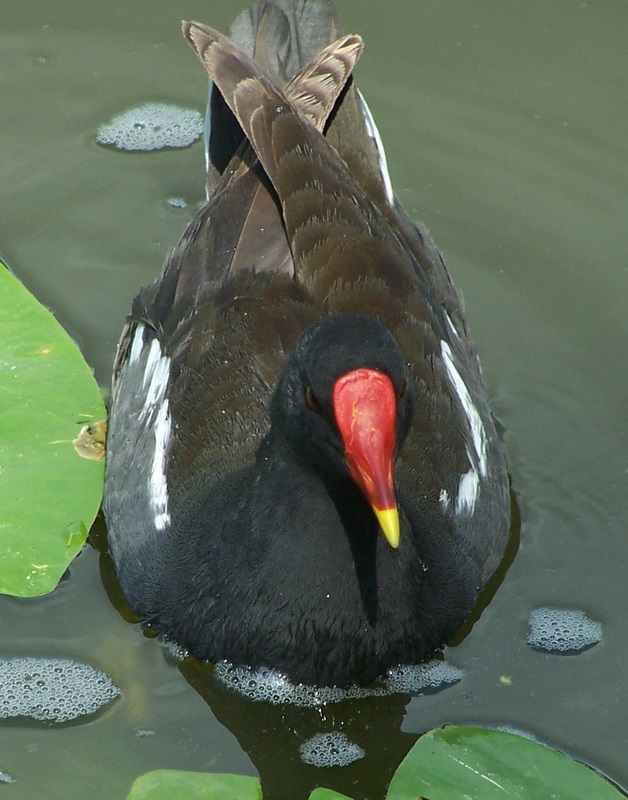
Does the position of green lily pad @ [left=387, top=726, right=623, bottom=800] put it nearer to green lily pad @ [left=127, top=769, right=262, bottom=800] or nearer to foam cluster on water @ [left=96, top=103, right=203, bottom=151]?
green lily pad @ [left=127, top=769, right=262, bottom=800]

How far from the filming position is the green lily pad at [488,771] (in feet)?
12.2

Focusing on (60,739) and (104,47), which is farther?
(104,47)

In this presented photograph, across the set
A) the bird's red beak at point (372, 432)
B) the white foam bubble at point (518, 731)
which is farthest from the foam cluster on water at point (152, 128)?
the white foam bubble at point (518, 731)

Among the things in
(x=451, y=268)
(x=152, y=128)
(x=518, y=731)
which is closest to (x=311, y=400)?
(x=518, y=731)

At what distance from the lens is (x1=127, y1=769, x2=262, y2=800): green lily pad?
146 inches

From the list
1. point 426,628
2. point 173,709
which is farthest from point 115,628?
point 426,628

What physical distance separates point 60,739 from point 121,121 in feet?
11.3

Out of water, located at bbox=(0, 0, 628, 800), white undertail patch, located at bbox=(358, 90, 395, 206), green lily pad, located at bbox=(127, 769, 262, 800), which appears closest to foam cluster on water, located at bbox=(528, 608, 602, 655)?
water, located at bbox=(0, 0, 628, 800)

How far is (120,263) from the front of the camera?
5.95m

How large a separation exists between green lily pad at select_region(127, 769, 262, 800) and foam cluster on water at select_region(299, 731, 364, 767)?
1.28 ft

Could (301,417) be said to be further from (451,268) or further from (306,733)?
(451,268)

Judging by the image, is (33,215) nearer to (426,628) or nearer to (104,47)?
(104,47)

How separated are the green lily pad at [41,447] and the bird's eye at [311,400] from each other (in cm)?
126

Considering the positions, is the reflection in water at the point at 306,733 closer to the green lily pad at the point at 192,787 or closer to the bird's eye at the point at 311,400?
A: the green lily pad at the point at 192,787
